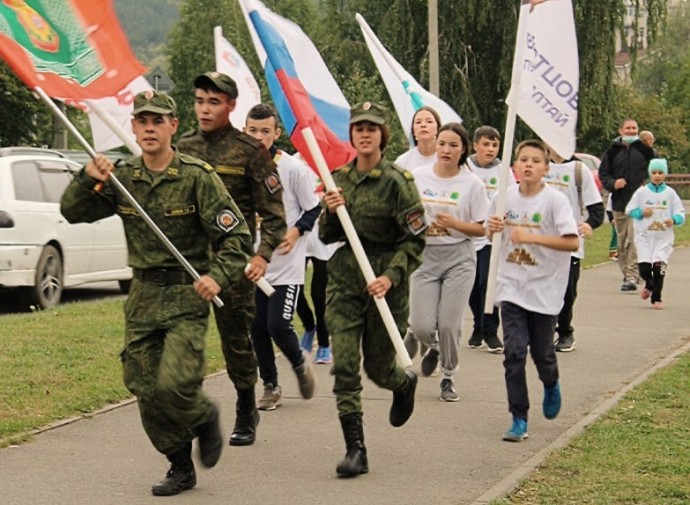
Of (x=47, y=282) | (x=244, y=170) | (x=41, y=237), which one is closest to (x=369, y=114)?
(x=244, y=170)

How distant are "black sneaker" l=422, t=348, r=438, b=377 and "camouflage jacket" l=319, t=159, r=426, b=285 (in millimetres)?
2888

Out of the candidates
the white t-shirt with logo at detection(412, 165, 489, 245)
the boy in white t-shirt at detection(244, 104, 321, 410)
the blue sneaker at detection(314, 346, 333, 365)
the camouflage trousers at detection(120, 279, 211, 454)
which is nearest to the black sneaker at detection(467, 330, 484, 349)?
the blue sneaker at detection(314, 346, 333, 365)

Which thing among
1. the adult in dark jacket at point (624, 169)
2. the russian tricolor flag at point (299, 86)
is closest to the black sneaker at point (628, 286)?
the adult in dark jacket at point (624, 169)

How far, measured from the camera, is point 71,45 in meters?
7.55

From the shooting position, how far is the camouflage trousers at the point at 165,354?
686 cm

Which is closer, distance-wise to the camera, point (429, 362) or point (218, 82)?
point (218, 82)

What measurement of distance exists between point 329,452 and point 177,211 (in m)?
1.87

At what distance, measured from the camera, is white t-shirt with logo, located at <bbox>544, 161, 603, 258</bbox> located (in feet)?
39.2

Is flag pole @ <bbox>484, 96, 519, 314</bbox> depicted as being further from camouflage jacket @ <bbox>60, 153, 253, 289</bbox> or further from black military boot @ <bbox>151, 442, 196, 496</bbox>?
black military boot @ <bbox>151, 442, 196, 496</bbox>

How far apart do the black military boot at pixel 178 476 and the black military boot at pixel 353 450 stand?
77cm

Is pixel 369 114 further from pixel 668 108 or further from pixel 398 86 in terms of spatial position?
pixel 668 108

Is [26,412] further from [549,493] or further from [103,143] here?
[549,493]

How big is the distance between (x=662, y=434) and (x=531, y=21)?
3152 mm

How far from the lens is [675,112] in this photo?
6531 centimetres
